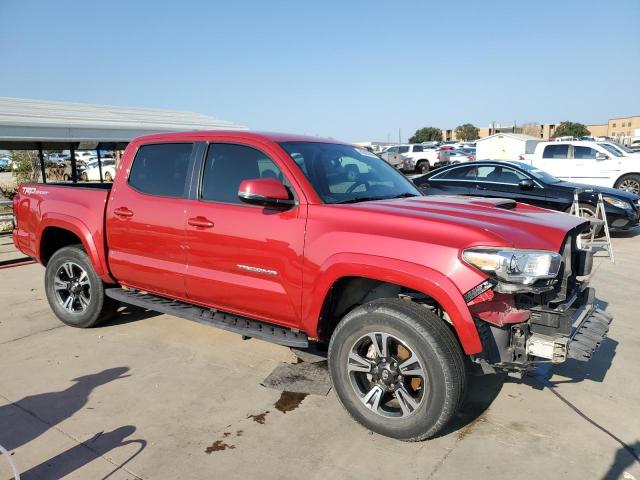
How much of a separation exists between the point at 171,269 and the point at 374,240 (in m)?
1.93

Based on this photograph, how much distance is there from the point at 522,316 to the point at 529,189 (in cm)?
734

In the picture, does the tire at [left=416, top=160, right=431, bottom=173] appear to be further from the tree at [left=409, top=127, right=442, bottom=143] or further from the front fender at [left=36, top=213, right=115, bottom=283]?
the tree at [left=409, top=127, right=442, bottom=143]

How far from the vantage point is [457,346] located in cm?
292

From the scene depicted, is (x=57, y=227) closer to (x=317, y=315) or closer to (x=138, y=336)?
(x=138, y=336)

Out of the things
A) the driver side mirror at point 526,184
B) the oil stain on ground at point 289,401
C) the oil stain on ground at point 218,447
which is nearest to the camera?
the oil stain on ground at point 218,447

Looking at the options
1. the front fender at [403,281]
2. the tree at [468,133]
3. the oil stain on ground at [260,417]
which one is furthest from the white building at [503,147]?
the tree at [468,133]

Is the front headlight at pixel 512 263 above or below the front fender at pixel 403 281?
above

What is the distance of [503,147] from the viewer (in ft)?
100

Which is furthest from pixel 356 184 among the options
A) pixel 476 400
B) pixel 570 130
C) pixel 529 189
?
pixel 570 130

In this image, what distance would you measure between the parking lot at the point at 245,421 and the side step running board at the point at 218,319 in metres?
0.45

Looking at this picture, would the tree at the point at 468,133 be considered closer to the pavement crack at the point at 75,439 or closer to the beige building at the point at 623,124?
the beige building at the point at 623,124

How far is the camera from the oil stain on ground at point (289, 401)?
353 cm

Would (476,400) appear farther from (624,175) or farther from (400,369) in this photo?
(624,175)

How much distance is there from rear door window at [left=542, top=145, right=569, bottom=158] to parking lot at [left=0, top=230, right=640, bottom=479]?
36.7ft
